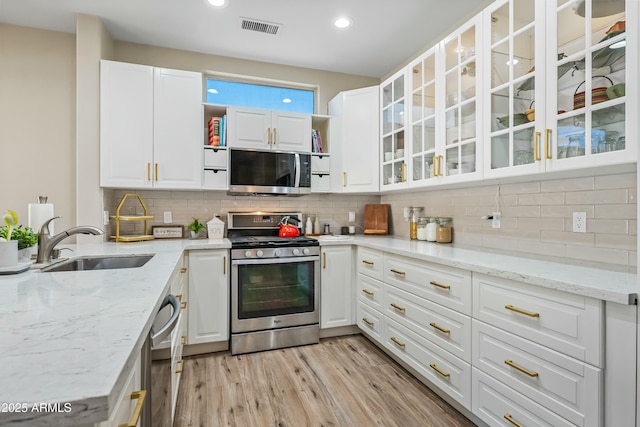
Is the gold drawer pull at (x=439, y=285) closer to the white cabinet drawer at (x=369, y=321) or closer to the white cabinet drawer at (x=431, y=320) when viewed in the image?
the white cabinet drawer at (x=431, y=320)

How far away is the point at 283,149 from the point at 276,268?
3.79 feet

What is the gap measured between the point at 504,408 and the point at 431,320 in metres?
0.59

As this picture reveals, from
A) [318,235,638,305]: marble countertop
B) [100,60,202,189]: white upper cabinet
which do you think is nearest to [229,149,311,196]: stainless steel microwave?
[100,60,202,189]: white upper cabinet

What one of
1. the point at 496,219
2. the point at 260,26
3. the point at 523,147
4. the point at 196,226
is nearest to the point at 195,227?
the point at 196,226

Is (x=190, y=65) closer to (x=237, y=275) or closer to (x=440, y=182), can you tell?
(x=237, y=275)

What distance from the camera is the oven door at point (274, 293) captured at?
2.73 meters

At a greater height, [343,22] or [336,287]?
[343,22]

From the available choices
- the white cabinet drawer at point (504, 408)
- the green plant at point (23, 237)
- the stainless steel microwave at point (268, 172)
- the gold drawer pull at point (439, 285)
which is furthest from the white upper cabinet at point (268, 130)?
the white cabinet drawer at point (504, 408)

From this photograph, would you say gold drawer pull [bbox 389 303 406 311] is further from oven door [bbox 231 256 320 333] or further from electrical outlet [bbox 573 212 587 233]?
electrical outlet [bbox 573 212 587 233]

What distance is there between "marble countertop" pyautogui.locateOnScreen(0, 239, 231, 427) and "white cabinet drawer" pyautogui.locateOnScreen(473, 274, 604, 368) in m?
1.49

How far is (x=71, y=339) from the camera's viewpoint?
708 mm

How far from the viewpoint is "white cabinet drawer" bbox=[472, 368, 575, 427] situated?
137 cm

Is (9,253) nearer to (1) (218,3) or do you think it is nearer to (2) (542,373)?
(1) (218,3)

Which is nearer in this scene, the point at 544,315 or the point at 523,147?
the point at 544,315
